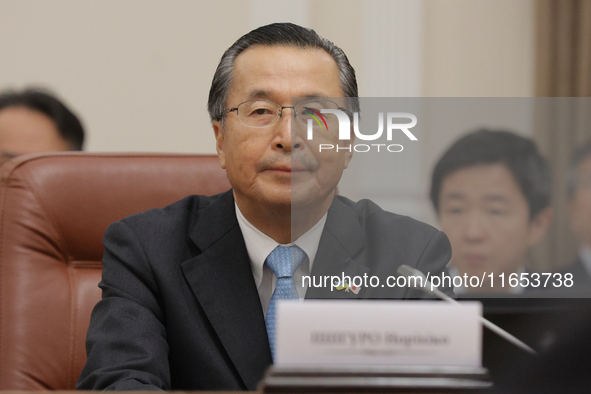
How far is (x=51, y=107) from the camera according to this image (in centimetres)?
203

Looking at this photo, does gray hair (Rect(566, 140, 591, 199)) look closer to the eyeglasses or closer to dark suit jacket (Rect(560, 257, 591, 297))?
dark suit jacket (Rect(560, 257, 591, 297))

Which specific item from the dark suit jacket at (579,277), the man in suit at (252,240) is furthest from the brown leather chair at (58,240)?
the dark suit jacket at (579,277)

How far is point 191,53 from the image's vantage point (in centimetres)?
222

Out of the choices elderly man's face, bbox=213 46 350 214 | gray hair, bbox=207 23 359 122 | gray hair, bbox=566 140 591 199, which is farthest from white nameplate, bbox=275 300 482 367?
gray hair, bbox=207 23 359 122

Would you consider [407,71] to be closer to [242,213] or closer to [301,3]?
[301,3]

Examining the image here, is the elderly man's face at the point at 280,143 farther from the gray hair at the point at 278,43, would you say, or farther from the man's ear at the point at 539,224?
the man's ear at the point at 539,224

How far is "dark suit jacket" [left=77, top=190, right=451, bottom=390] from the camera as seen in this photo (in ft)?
3.26

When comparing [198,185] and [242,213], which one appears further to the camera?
[198,185]

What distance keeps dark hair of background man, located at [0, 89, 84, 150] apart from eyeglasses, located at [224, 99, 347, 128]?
1.15m

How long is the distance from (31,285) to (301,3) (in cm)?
159

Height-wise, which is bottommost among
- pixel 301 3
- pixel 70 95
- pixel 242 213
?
pixel 242 213

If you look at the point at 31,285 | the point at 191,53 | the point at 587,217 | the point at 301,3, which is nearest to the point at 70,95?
the point at 191,53

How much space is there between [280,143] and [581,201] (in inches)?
23.2

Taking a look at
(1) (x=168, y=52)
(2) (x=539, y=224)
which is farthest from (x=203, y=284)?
(1) (x=168, y=52)
